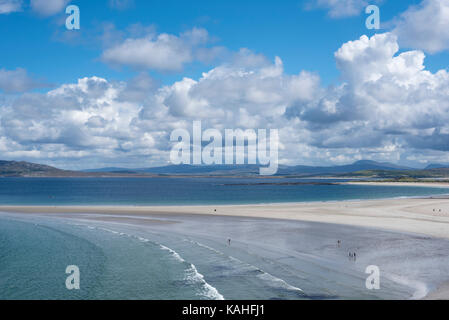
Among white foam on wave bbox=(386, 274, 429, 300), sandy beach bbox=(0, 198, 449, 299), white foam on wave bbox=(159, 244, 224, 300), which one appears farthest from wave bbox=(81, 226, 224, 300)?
white foam on wave bbox=(386, 274, 429, 300)

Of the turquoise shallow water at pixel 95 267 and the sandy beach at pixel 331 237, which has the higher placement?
the sandy beach at pixel 331 237

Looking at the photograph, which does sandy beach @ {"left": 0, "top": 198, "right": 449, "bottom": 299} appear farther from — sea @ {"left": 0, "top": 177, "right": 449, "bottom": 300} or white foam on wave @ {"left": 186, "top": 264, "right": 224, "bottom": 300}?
white foam on wave @ {"left": 186, "top": 264, "right": 224, "bottom": 300}

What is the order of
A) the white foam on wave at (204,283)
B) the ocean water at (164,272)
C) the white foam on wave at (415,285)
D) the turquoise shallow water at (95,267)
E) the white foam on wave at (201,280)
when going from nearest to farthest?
the white foam on wave at (415,285), the white foam on wave at (204,283), the white foam on wave at (201,280), the ocean water at (164,272), the turquoise shallow water at (95,267)

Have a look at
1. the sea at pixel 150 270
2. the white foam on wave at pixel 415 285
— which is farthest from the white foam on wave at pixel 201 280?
the white foam on wave at pixel 415 285

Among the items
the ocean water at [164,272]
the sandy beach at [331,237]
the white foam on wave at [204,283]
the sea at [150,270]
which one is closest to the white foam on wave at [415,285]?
the sandy beach at [331,237]

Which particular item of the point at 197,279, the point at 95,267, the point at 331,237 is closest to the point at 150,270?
the point at 197,279

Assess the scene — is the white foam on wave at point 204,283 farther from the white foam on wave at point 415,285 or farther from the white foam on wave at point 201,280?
the white foam on wave at point 415,285

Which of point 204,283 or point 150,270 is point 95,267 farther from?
point 204,283

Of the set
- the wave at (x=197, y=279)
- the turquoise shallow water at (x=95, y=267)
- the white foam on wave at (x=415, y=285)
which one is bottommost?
the turquoise shallow water at (x=95, y=267)

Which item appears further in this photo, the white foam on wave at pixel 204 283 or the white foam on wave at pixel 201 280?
the white foam on wave at pixel 201 280

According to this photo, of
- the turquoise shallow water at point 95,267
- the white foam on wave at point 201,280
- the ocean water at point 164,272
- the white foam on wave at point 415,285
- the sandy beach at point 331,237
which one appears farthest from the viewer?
the sandy beach at point 331,237
